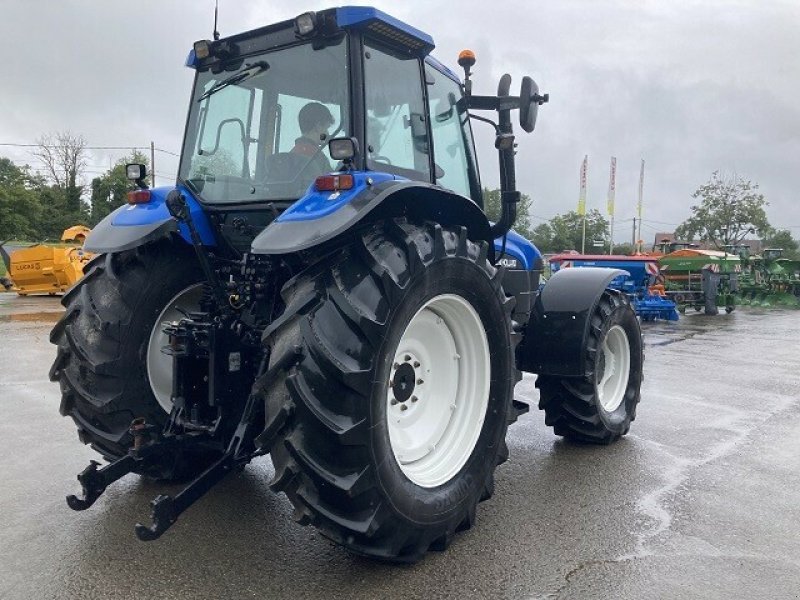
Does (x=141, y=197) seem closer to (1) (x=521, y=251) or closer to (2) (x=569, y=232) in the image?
(1) (x=521, y=251)

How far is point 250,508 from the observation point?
3648 millimetres

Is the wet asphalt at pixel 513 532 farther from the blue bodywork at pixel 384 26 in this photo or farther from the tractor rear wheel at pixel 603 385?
the blue bodywork at pixel 384 26

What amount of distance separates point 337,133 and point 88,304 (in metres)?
1.63

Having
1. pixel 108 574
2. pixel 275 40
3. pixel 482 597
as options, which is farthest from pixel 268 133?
pixel 482 597

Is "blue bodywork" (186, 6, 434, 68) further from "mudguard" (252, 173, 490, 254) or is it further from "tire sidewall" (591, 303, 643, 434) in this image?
"tire sidewall" (591, 303, 643, 434)

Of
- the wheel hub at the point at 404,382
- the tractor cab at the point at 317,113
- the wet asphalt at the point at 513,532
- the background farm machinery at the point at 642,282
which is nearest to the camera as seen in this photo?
the wet asphalt at the point at 513,532

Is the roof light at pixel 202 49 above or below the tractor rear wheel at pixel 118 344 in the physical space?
above

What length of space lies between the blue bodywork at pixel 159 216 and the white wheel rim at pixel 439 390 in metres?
1.30

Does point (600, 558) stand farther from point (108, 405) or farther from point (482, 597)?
point (108, 405)

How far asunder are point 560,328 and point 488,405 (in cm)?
145

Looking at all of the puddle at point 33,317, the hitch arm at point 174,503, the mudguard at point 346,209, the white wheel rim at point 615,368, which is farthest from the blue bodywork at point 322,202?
the puddle at point 33,317

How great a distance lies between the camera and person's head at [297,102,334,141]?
338 cm

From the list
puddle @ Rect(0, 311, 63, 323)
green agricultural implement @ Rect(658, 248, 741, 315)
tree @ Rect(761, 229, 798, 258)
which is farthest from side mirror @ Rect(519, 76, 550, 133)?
tree @ Rect(761, 229, 798, 258)

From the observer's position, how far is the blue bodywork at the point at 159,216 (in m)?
3.57
